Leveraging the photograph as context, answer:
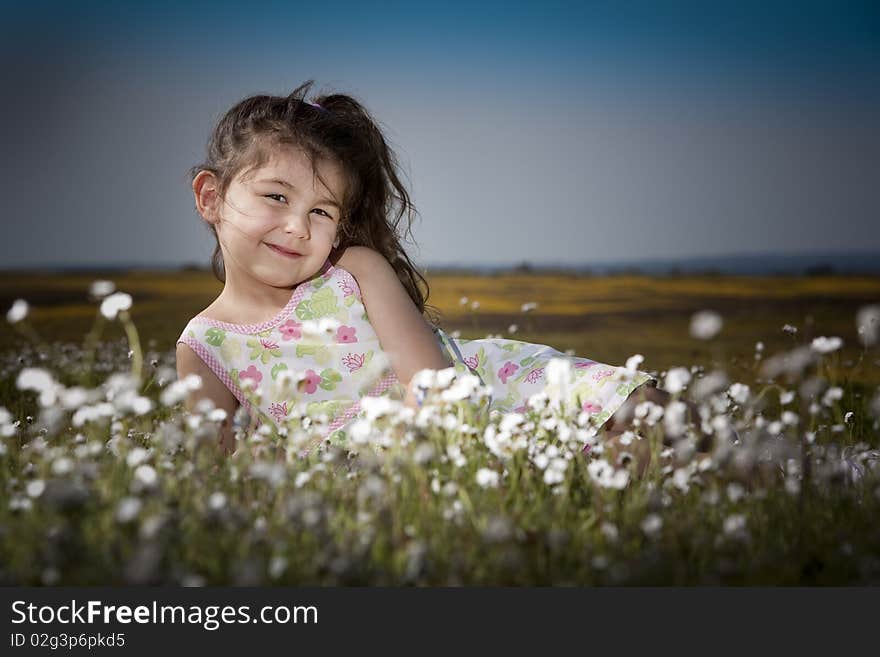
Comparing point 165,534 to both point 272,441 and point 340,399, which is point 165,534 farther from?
point 340,399

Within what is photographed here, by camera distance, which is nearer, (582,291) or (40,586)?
(40,586)

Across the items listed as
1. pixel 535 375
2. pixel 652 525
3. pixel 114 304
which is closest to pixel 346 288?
pixel 535 375

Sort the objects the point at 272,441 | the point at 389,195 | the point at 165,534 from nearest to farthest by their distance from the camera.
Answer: the point at 165,534
the point at 272,441
the point at 389,195

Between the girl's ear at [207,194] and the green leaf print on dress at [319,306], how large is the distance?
510 mm

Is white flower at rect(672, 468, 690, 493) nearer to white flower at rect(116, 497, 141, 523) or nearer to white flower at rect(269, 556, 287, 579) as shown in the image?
white flower at rect(269, 556, 287, 579)

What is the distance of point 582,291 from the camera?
10.5m

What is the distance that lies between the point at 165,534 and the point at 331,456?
0.80 m

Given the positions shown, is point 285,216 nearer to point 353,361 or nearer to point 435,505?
point 353,361

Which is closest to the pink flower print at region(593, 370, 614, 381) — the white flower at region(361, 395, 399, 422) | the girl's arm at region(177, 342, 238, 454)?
the white flower at region(361, 395, 399, 422)

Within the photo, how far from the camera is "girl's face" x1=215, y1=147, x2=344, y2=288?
3717mm

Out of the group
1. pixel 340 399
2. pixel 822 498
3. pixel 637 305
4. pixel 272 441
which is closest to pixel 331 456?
pixel 272 441

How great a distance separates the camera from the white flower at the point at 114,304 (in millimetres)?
2541

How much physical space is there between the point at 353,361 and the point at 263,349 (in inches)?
14.8

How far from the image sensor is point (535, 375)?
4.02 m
